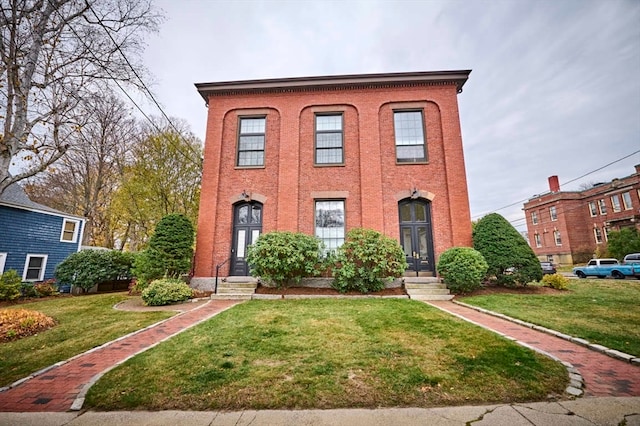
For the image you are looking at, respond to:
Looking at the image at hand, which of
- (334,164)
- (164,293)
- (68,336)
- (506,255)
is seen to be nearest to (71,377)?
(68,336)

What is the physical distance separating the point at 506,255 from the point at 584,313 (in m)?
3.08

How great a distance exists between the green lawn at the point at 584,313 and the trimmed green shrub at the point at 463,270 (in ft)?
1.72

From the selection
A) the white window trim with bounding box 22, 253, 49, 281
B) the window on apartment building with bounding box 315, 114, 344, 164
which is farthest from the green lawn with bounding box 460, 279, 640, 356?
the white window trim with bounding box 22, 253, 49, 281

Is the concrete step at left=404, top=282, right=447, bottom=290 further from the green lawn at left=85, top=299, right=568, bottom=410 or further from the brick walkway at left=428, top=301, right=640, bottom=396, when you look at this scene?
the green lawn at left=85, top=299, right=568, bottom=410

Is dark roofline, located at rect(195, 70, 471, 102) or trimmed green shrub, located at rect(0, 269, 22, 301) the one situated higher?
dark roofline, located at rect(195, 70, 471, 102)

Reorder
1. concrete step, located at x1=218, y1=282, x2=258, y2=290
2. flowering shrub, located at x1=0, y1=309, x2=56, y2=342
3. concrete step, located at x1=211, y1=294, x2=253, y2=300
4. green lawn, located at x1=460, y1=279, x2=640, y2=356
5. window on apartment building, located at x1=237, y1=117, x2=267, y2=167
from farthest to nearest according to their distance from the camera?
window on apartment building, located at x1=237, y1=117, x2=267, y2=167 < concrete step, located at x1=218, y1=282, x2=258, y2=290 < concrete step, located at x1=211, y1=294, x2=253, y2=300 < flowering shrub, located at x1=0, y1=309, x2=56, y2=342 < green lawn, located at x1=460, y1=279, x2=640, y2=356

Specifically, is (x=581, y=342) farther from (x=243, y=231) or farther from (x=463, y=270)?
(x=243, y=231)

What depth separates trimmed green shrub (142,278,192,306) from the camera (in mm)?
8297

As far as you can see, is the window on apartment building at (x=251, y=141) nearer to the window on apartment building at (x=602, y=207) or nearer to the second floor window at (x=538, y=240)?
the window on apartment building at (x=602, y=207)

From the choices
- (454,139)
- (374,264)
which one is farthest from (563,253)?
(374,264)

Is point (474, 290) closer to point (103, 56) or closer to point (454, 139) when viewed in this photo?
point (454, 139)

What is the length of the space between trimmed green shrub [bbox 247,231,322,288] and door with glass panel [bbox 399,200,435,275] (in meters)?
3.85

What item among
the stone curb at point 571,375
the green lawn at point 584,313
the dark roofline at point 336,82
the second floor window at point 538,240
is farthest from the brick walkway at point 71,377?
the second floor window at point 538,240

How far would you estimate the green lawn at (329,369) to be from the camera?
9.29 feet
